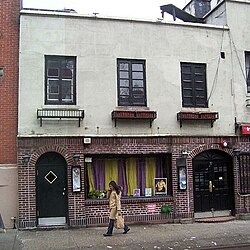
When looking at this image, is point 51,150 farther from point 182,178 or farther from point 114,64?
point 182,178

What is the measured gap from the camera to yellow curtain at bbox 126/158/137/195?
14516 mm

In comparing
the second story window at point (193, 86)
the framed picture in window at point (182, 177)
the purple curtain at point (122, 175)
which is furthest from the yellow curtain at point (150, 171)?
the second story window at point (193, 86)

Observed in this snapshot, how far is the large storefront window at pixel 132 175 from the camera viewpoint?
14.2m

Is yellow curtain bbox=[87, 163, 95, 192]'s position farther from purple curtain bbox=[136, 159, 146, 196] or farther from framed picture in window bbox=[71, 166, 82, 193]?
purple curtain bbox=[136, 159, 146, 196]

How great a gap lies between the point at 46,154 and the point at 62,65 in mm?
3105

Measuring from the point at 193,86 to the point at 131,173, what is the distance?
3974 mm

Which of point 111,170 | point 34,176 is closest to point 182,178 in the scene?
point 111,170

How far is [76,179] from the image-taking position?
1338 centimetres

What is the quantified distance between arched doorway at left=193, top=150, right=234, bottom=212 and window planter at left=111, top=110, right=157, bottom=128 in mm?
2373

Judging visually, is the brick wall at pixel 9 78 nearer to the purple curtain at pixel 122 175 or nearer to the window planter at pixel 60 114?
the window planter at pixel 60 114

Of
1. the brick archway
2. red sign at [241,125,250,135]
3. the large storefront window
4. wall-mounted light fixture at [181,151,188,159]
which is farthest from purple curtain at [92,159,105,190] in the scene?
red sign at [241,125,250,135]

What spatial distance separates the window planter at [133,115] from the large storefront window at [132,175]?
1499 mm

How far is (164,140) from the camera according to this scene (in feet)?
47.5

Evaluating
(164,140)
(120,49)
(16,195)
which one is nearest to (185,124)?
(164,140)
